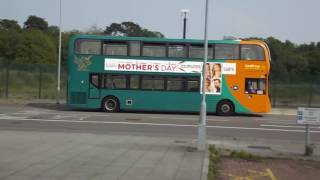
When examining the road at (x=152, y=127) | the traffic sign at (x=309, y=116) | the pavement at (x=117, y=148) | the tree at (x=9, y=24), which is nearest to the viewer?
the pavement at (x=117, y=148)

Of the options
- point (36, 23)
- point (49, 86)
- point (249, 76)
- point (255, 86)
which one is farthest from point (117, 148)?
point (36, 23)

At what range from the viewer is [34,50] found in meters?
82.6

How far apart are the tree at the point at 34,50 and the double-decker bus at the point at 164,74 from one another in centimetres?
5290

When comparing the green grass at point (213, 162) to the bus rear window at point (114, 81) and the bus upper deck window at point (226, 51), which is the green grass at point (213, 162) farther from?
the bus rear window at point (114, 81)

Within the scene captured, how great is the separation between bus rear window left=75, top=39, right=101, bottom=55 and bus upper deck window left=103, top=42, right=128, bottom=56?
0.36 m

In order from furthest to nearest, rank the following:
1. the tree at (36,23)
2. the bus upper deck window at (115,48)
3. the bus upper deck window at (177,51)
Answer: the tree at (36,23) → the bus upper deck window at (115,48) → the bus upper deck window at (177,51)

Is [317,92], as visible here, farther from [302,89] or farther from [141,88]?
[141,88]

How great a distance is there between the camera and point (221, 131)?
22.2m

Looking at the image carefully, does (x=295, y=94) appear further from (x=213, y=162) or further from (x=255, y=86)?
(x=213, y=162)

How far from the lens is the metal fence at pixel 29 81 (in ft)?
143

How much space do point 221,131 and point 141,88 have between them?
9.71 meters

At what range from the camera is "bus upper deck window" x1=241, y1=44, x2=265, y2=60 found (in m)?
30.5

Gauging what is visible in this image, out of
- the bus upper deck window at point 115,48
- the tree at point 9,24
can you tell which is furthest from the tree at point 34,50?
the bus upper deck window at point 115,48

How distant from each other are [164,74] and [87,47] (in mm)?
4236
